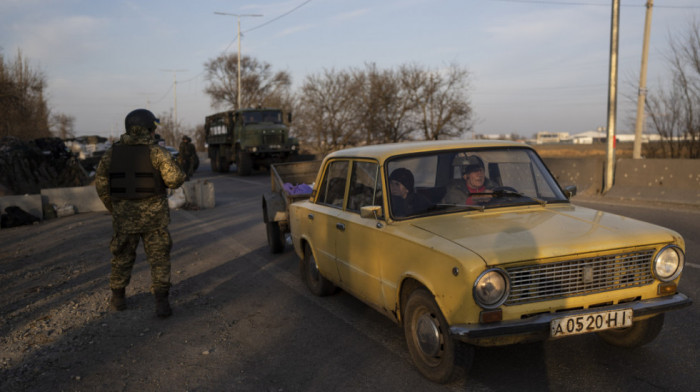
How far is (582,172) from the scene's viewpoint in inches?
582

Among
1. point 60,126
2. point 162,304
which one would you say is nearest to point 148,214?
point 162,304

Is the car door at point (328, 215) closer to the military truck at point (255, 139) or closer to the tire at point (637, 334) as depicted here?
the tire at point (637, 334)

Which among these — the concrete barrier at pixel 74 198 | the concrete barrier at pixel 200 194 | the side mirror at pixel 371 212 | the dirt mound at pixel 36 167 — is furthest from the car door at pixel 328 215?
the dirt mound at pixel 36 167

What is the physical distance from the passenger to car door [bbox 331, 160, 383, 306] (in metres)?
0.14

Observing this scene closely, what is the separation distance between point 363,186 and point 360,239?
482 mm

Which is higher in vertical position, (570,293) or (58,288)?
(570,293)

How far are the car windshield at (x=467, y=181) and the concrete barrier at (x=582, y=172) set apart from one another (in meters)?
10.1

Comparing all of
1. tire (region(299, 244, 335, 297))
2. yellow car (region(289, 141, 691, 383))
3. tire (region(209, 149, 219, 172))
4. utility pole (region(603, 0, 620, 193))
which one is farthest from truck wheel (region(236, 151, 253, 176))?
yellow car (region(289, 141, 691, 383))

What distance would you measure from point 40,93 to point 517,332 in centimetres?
3202

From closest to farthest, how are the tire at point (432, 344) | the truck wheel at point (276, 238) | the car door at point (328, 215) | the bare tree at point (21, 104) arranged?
the tire at point (432, 344)
the car door at point (328, 215)
the truck wheel at point (276, 238)
the bare tree at point (21, 104)

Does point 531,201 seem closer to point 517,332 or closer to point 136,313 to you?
point 517,332

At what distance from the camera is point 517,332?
10.5ft

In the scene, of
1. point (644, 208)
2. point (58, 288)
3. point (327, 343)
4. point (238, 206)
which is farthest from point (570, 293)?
point (238, 206)

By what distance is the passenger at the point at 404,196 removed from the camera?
420cm
